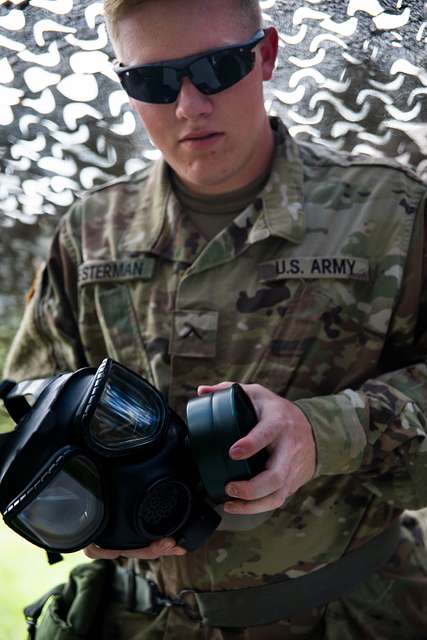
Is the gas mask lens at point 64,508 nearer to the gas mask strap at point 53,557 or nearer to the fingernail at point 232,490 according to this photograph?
the gas mask strap at point 53,557

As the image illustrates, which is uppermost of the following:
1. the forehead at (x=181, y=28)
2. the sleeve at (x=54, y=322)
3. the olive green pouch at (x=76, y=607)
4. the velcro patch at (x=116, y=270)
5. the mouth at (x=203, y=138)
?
the forehead at (x=181, y=28)

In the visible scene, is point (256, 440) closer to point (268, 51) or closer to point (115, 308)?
point (115, 308)

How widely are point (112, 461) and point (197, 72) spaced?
2.14 ft

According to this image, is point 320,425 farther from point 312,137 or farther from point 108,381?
point 312,137

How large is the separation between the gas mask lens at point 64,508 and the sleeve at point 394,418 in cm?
35

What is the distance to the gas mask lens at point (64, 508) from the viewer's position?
1080 mm

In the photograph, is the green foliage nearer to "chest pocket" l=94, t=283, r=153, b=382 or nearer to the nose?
"chest pocket" l=94, t=283, r=153, b=382

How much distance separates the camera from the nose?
1429 mm

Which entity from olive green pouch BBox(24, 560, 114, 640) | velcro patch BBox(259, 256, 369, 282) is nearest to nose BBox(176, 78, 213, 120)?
velcro patch BBox(259, 256, 369, 282)

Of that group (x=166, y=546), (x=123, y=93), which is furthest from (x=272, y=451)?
(x=123, y=93)

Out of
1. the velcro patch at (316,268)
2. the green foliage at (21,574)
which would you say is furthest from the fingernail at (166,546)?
the green foliage at (21,574)

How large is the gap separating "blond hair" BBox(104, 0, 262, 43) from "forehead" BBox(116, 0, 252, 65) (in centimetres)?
1

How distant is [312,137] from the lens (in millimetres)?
1991

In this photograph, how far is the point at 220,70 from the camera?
141 centimetres
